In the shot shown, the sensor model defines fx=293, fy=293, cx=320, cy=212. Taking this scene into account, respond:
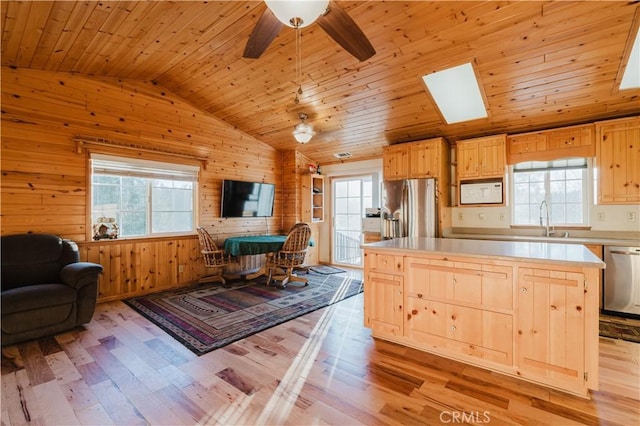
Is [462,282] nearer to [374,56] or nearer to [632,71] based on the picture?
[374,56]

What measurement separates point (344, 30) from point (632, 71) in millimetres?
3451

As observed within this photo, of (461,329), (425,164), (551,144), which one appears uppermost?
(551,144)

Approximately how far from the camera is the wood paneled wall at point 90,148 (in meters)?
3.47

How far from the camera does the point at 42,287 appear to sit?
294 centimetres

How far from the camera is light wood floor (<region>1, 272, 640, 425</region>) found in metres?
1.80

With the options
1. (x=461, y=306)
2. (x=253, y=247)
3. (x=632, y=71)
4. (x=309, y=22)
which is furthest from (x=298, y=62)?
(x=632, y=71)

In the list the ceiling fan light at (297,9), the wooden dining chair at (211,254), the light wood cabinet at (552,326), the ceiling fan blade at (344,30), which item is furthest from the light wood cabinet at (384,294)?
the wooden dining chair at (211,254)

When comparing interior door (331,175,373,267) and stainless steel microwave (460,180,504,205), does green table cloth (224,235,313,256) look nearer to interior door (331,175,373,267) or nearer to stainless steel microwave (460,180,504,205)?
interior door (331,175,373,267)

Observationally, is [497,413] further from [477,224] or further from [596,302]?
[477,224]

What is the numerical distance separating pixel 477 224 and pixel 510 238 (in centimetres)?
61

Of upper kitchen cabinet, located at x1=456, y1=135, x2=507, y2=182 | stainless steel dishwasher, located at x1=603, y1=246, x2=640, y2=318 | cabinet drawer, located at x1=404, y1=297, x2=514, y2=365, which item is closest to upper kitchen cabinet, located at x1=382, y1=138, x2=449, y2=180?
upper kitchen cabinet, located at x1=456, y1=135, x2=507, y2=182

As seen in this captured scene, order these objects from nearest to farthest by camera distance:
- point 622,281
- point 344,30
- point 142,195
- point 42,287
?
point 344,30 < point 42,287 < point 622,281 < point 142,195

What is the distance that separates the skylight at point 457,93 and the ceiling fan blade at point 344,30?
1.74 metres

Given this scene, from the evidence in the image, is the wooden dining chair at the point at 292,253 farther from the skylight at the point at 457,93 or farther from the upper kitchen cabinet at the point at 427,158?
the skylight at the point at 457,93
